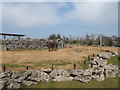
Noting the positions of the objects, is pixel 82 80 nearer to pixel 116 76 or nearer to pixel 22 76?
pixel 116 76

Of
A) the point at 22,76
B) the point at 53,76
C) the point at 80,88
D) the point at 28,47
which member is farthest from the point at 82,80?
the point at 28,47

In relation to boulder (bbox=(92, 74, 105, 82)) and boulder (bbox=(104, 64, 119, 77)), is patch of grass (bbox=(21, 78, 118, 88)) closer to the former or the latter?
boulder (bbox=(92, 74, 105, 82))

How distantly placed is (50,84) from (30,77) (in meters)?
1.33

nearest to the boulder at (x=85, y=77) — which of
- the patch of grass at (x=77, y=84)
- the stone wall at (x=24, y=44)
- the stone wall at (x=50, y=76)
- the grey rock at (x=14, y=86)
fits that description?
the stone wall at (x=50, y=76)

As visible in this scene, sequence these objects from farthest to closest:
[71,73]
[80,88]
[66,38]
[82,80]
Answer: [66,38] < [71,73] < [82,80] < [80,88]

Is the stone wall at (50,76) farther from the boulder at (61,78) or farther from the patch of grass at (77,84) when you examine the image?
the patch of grass at (77,84)

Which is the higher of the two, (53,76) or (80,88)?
(53,76)

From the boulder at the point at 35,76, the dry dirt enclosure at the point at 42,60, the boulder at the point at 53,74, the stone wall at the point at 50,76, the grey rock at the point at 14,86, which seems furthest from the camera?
the dry dirt enclosure at the point at 42,60

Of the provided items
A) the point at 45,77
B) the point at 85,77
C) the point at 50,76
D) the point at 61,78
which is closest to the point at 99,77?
the point at 85,77

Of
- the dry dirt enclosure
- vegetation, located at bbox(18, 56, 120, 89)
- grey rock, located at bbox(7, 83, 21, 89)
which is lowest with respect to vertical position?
vegetation, located at bbox(18, 56, 120, 89)

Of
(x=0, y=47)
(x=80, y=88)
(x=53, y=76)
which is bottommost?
(x=80, y=88)

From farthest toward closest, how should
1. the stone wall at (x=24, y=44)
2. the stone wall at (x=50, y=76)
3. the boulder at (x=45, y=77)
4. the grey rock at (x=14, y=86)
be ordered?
the stone wall at (x=24, y=44) < the boulder at (x=45, y=77) < the stone wall at (x=50, y=76) < the grey rock at (x=14, y=86)

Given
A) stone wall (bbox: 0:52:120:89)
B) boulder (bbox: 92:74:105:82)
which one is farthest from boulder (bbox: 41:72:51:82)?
boulder (bbox: 92:74:105:82)

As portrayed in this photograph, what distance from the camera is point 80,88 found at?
6969mm
